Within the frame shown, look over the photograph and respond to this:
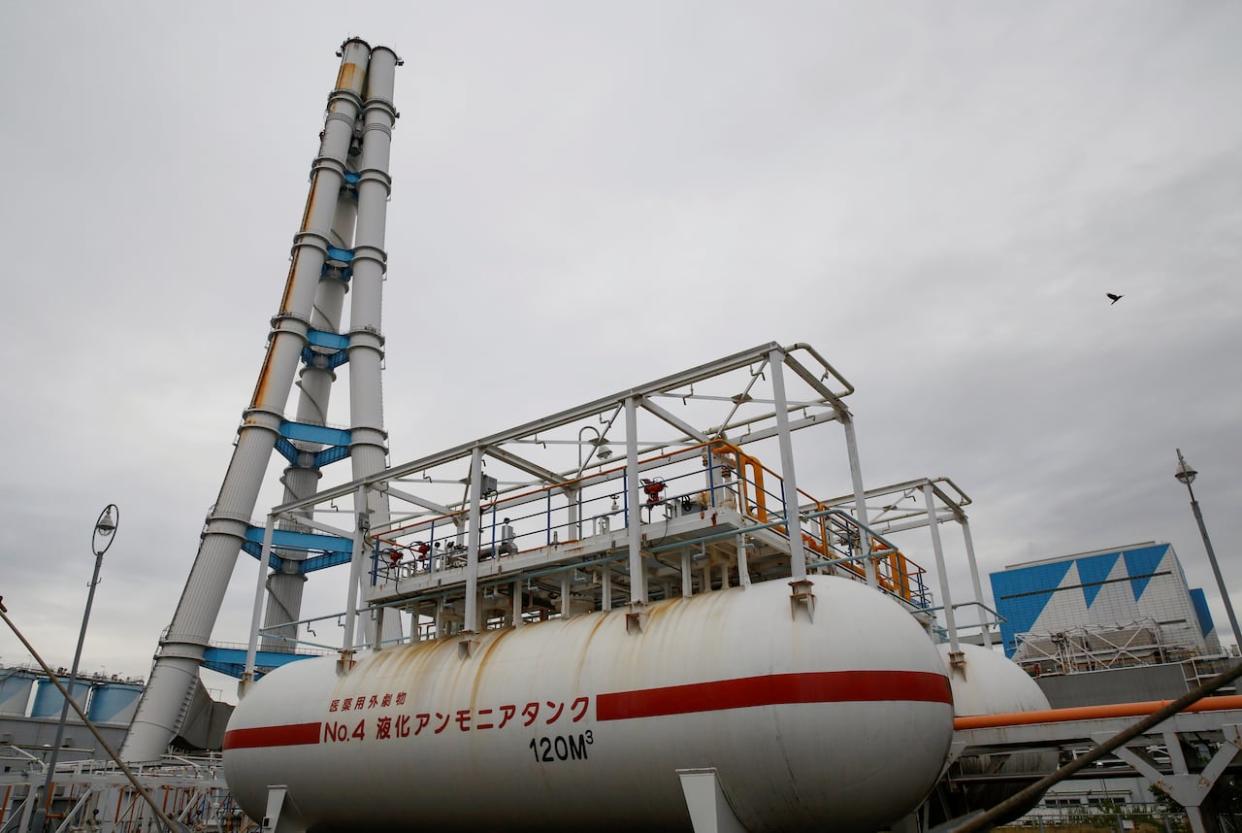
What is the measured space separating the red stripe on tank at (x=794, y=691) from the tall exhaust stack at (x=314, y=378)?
2053cm

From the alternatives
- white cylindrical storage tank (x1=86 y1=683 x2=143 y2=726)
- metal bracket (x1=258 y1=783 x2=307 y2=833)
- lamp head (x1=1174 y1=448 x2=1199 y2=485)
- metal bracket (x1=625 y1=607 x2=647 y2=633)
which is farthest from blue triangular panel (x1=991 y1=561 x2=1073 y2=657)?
white cylindrical storage tank (x1=86 y1=683 x2=143 y2=726)

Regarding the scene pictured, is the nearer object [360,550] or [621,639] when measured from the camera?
[621,639]

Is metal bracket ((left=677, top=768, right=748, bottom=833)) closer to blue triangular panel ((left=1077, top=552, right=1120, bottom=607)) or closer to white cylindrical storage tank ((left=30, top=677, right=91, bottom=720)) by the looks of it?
white cylindrical storage tank ((left=30, top=677, right=91, bottom=720))

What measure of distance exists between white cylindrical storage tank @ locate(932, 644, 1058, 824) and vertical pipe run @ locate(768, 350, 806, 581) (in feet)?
17.9

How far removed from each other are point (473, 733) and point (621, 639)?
3.28 m

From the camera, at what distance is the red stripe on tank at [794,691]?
1165 cm

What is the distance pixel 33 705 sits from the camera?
50781 millimetres

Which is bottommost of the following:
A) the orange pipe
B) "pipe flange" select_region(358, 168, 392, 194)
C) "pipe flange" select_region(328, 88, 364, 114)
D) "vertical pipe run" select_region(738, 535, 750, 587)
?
the orange pipe

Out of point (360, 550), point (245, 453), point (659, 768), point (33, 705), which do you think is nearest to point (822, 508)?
point (659, 768)

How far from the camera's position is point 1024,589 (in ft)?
216

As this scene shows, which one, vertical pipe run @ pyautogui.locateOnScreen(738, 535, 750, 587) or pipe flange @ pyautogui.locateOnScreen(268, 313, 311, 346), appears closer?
A: vertical pipe run @ pyautogui.locateOnScreen(738, 535, 750, 587)

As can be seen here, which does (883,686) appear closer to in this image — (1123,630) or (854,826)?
(854,826)

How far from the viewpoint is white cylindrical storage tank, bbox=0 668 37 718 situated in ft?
162

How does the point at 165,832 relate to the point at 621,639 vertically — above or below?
below
